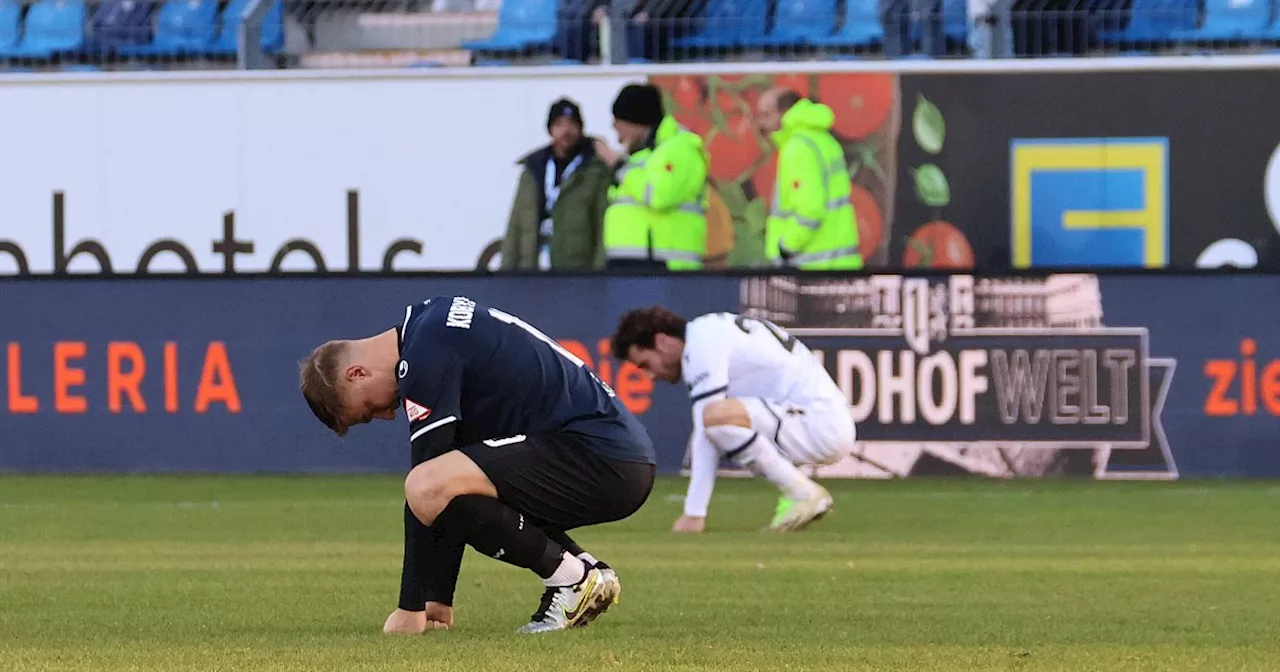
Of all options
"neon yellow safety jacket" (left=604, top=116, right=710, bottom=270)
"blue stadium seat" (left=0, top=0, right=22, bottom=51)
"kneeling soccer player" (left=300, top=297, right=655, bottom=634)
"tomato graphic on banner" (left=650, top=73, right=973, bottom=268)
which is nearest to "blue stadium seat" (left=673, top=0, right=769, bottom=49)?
"tomato graphic on banner" (left=650, top=73, right=973, bottom=268)

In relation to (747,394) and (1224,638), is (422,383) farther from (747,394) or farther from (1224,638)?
(747,394)

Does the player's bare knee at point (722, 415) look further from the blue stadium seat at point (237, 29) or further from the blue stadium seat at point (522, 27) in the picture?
the blue stadium seat at point (237, 29)

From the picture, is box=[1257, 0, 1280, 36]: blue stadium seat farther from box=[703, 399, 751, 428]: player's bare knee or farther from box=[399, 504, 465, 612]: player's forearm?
box=[399, 504, 465, 612]: player's forearm

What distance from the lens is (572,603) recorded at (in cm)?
800

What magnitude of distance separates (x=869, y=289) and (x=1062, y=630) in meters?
9.95

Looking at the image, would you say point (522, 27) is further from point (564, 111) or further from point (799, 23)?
point (799, 23)

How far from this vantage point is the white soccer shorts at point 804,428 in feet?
44.2

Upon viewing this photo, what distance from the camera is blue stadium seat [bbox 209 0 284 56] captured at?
71.9ft

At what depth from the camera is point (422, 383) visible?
294 inches

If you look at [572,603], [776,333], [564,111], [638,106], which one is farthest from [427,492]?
[564,111]

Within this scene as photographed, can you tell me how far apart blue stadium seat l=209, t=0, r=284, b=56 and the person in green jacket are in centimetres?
283

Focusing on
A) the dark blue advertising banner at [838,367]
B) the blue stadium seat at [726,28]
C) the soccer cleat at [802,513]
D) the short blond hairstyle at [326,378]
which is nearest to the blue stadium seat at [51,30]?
the dark blue advertising banner at [838,367]

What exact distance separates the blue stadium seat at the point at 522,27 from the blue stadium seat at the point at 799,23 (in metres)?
1.74

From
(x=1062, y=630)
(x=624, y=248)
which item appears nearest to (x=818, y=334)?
(x=624, y=248)
